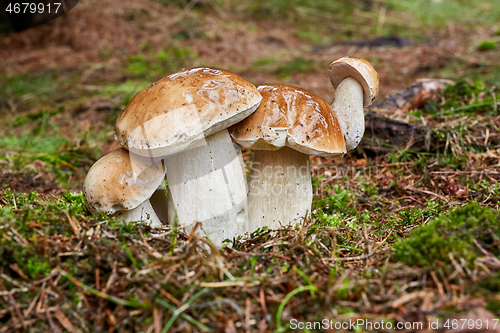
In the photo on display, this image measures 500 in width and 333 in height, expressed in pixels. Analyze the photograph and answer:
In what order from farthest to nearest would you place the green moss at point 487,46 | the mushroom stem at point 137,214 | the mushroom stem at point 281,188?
1. the green moss at point 487,46
2. the mushroom stem at point 281,188
3. the mushroom stem at point 137,214

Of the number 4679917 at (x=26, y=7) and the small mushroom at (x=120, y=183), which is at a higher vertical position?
the number 4679917 at (x=26, y=7)

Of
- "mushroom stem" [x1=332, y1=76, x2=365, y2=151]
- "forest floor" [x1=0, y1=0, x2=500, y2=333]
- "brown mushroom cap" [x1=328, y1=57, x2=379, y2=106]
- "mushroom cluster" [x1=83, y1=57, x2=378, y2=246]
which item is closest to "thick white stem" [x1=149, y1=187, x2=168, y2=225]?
"mushroom cluster" [x1=83, y1=57, x2=378, y2=246]

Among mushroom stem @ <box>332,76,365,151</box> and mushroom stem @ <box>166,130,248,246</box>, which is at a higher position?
mushroom stem @ <box>332,76,365,151</box>

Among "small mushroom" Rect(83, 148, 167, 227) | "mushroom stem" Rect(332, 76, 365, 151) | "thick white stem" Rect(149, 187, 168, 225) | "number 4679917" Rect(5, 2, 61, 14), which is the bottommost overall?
"thick white stem" Rect(149, 187, 168, 225)

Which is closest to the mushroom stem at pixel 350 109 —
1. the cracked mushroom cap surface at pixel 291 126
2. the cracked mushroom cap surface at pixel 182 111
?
the cracked mushroom cap surface at pixel 291 126

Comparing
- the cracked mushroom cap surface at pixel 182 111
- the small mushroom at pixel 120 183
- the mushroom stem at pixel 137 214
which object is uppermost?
the cracked mushroom cap surface at pixel 182 111

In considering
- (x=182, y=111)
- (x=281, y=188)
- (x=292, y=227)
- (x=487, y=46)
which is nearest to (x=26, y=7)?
(x=182, y=111)

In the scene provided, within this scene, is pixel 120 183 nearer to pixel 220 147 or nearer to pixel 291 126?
pixel 220 147

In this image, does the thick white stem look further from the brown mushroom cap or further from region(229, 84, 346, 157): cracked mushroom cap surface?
the brown mushroom cap

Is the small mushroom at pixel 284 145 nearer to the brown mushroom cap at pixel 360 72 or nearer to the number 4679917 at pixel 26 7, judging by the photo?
the brown mushroom cap at pixel 360 72
